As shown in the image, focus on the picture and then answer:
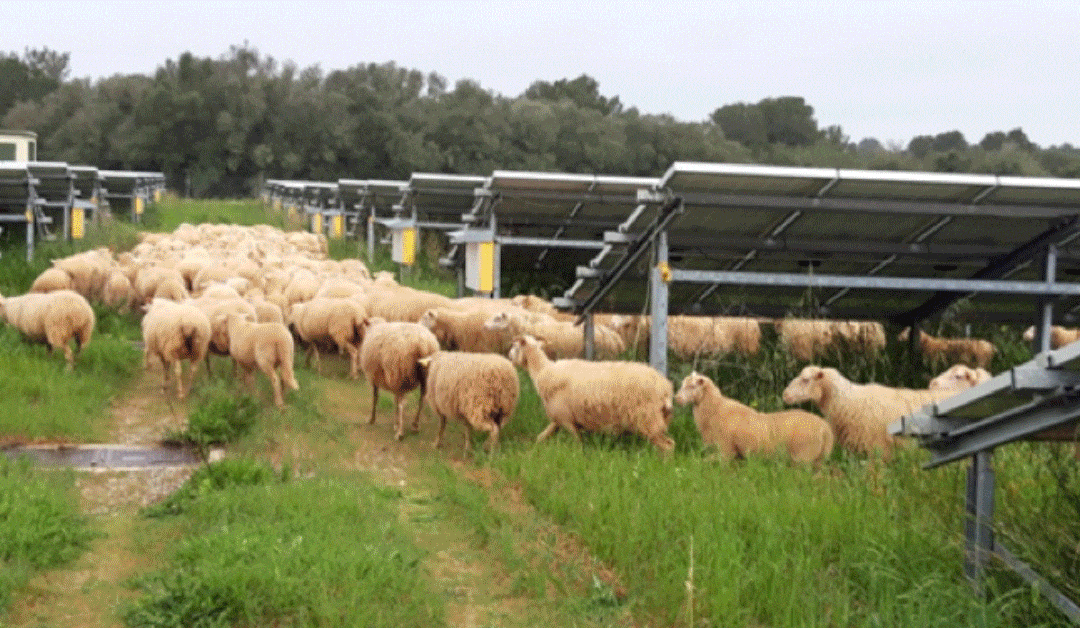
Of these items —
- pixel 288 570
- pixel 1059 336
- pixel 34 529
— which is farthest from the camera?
pixel 1059 336

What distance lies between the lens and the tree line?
62812 mm

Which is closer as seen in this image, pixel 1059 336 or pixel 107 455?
pixel 107 455

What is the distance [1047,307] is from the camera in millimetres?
11867

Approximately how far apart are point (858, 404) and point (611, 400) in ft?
6.00

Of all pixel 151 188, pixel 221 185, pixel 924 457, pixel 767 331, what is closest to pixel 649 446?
pixel 924 457

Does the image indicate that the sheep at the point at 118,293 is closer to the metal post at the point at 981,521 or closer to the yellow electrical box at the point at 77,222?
the yellow electrical box at the point at 77,222

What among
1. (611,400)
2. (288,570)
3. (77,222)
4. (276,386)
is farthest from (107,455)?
(77,222)

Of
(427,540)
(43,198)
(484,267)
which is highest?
(43,198)

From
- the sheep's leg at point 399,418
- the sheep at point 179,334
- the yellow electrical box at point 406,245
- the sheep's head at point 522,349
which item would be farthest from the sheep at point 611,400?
→ the yellow electrical box at point 406,245

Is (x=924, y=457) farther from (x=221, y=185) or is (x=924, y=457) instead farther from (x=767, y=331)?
(x=221, y=185)

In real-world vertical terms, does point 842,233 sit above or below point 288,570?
above

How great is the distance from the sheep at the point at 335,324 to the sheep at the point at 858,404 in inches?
201

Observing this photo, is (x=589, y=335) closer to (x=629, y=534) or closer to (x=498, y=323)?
(x=498, y=323)

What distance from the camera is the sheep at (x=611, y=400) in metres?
9.28
